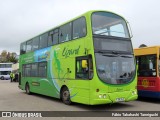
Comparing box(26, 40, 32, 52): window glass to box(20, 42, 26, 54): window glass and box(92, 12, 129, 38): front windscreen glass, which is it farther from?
box(92, 12, 129, 38): front windscreen glass

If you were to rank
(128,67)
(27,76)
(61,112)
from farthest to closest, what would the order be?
(27,76), (128,67), (61,112)

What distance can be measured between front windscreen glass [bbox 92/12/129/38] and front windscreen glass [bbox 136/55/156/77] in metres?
2.12


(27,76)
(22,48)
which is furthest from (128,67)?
(22,48)

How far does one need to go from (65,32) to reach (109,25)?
252 cm

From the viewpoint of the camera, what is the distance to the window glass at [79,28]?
11.5 m

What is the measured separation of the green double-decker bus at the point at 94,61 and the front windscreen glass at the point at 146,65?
1.80m

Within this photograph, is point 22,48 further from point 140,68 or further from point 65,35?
point 140,68

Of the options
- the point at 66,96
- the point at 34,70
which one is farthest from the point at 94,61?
the point at 34,70

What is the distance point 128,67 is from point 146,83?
2.48 meters

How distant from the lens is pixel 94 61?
34.8 ft

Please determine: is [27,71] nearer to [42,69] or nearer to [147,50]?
[42,69]

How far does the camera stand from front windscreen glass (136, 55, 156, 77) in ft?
42.8

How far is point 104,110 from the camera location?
11.0 meters

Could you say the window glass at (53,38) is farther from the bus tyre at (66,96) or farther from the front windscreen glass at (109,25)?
the front windscreen glass at (109,25)
